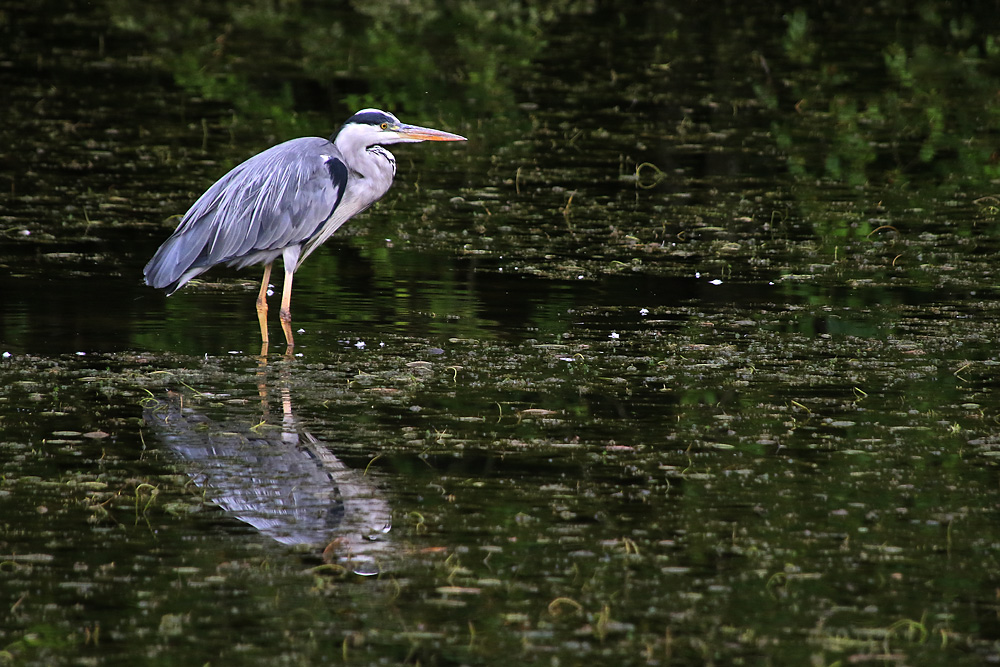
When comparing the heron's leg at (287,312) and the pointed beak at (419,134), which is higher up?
the pointed beak at (419,134)

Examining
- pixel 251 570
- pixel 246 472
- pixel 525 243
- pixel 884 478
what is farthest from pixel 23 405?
pixel 525 243

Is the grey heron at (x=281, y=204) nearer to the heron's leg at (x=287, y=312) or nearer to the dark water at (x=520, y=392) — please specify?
the heron's leg at (x=287, y=312)

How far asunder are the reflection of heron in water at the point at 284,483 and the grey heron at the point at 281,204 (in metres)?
1.80

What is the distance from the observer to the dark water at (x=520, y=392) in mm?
5160

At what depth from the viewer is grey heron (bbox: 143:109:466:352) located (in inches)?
353

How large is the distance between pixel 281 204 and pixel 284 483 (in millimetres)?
3209

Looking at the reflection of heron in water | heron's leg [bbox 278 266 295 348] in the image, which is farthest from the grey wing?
the reflection of heron in water

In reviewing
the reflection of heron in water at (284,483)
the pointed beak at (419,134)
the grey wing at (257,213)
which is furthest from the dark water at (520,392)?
the pointed beak at (419,134)

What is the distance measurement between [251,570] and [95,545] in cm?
64

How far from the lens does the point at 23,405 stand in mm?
7242

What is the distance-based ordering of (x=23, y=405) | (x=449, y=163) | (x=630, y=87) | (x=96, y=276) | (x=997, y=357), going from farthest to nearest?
(x=630, y=87) → (x=449, y=163) → (x=96, y=276) → (x=997, y=357) → (x=23, y=405)

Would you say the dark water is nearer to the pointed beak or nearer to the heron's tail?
the heron's tail

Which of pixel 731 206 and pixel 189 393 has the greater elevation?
pixel 731 206

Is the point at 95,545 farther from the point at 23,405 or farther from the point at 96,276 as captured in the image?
the point at 96,276
